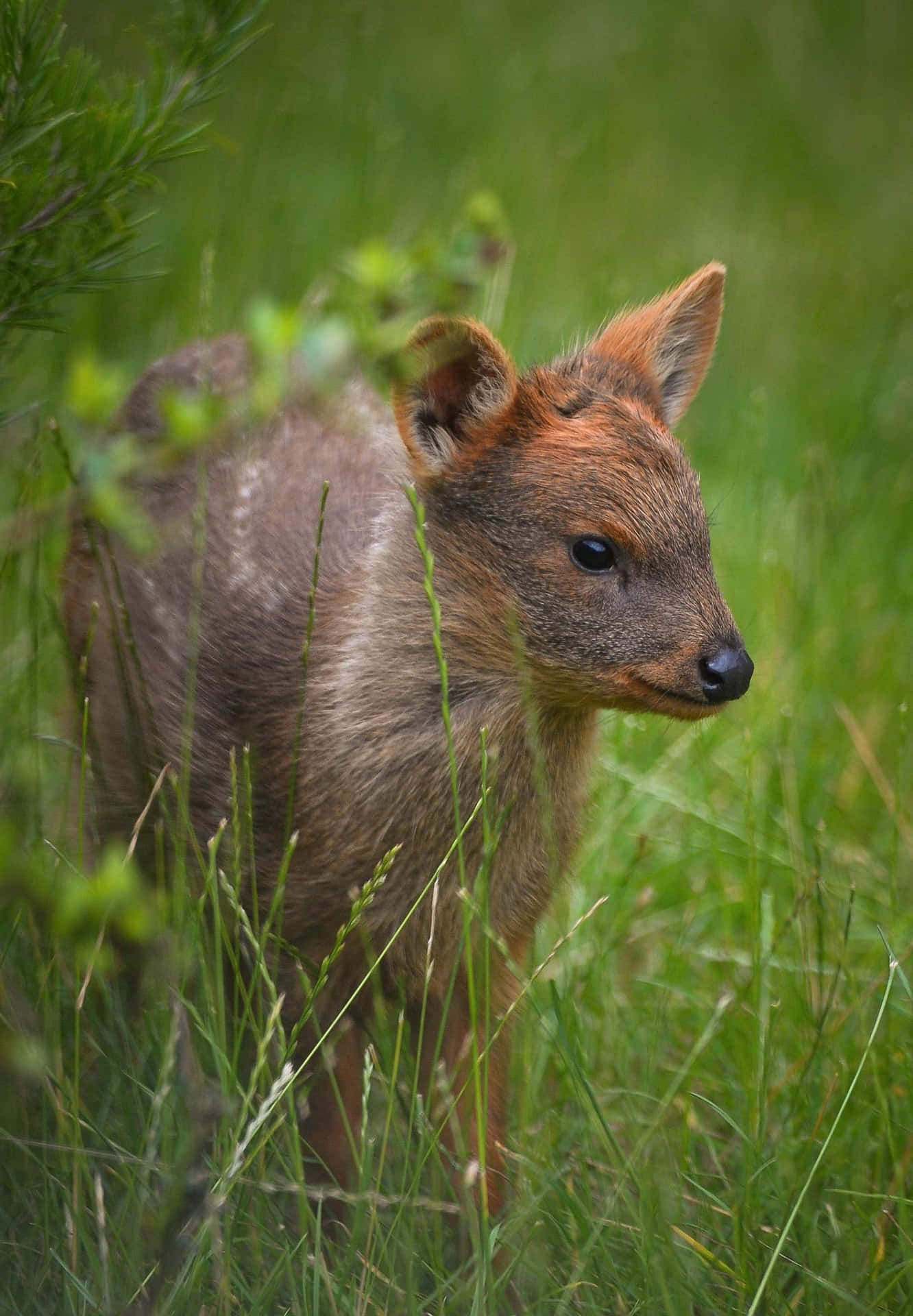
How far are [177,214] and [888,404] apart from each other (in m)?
2.93

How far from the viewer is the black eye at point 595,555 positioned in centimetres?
273

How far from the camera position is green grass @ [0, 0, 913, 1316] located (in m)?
2.34

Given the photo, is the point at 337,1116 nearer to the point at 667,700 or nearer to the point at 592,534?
the point at 667,700

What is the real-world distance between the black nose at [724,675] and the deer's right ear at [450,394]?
0.69 m

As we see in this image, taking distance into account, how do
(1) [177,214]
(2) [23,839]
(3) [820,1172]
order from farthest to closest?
1. (1) [177,214]
2. (2) [23,839]
3. (3) [820,1172]

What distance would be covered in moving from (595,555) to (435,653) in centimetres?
39

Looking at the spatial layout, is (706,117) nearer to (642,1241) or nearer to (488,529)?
(488,529)

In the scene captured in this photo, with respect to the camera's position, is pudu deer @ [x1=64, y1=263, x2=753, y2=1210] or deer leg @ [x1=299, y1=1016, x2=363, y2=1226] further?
deer leg @ [x1=299, y1=1016, x2=363, y2=1226]

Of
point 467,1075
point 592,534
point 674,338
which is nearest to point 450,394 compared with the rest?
point 592,534

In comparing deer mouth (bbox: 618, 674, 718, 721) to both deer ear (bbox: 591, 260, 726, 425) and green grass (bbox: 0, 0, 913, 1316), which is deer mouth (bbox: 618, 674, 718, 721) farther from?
deer ear (bbox: 591, 260, 726, 425)

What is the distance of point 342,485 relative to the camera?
341 cm

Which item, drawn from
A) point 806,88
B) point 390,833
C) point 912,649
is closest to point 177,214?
point 912,649

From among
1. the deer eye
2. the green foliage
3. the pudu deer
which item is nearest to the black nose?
the pudu deer

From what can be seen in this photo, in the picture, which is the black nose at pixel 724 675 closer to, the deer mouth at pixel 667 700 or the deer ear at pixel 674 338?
the deer mouth at pixel 667 700
